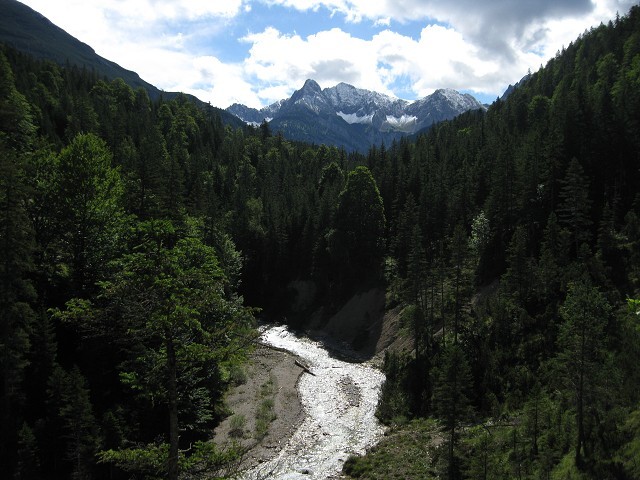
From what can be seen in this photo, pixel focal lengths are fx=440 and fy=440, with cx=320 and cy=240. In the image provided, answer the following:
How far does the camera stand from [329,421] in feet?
128

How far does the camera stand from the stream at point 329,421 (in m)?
31.2

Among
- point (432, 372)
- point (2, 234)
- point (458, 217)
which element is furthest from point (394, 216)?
point (2, 234)

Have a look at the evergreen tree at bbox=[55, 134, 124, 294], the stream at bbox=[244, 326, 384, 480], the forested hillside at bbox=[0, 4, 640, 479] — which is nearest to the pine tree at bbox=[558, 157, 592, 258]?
the forested hillside at bbox=[0, 4, 640, 479]

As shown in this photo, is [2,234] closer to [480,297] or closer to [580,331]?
[580,331]

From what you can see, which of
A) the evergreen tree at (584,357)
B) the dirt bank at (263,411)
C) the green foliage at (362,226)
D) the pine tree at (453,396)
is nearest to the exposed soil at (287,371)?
the dirt bank at (263,411)

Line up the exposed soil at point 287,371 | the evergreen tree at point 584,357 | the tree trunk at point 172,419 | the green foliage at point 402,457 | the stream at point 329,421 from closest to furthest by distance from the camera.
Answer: the tree trunk at point 172,419, the evergreen tree at point 584,357, the green foliage at point 402,457, the stream at point 329,421, the exposed soil at point 287,371

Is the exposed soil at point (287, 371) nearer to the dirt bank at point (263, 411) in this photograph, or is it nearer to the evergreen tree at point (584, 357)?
the dirt bank at point (263, 411)

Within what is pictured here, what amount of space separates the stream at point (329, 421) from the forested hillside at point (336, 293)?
2.74m

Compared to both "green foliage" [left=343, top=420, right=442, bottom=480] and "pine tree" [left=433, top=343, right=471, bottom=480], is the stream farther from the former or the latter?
"pine tree" [left=433, top=343, right=471, bottom=480]

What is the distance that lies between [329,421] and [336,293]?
3552 centimetres

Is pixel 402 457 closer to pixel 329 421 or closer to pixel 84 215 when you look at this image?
pixel 329 421

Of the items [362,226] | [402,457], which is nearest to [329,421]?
[402,457]

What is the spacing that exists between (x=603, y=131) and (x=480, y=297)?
1196 inches

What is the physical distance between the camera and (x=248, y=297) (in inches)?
3226
